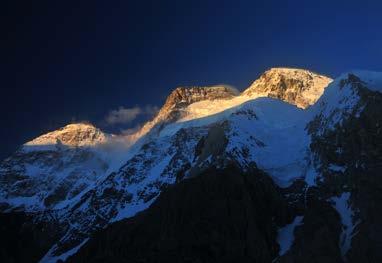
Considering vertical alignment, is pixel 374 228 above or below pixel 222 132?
below

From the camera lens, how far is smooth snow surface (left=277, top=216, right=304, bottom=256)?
151 m

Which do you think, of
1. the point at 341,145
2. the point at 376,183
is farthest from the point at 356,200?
the point at 341,145

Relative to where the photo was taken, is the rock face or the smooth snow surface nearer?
the smooth snow surface

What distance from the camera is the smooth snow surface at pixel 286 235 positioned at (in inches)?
5935

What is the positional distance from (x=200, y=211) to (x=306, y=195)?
903 inches

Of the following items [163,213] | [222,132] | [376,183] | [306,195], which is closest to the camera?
[376,183]

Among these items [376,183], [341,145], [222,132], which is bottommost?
[376,183]

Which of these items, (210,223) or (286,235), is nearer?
(286,235)

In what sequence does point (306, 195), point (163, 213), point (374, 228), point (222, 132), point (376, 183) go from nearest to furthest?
point (374, 228) < point (376, 183) < point (306, 195) < point (163, 213) < point (222, 132)

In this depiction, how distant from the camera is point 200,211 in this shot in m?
167

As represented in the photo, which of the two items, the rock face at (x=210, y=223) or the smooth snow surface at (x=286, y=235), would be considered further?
the rock face at (x=210, y=223)

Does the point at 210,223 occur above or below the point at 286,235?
above

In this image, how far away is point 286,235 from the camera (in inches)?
6127

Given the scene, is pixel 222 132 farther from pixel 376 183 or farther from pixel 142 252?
pixel 376 183
